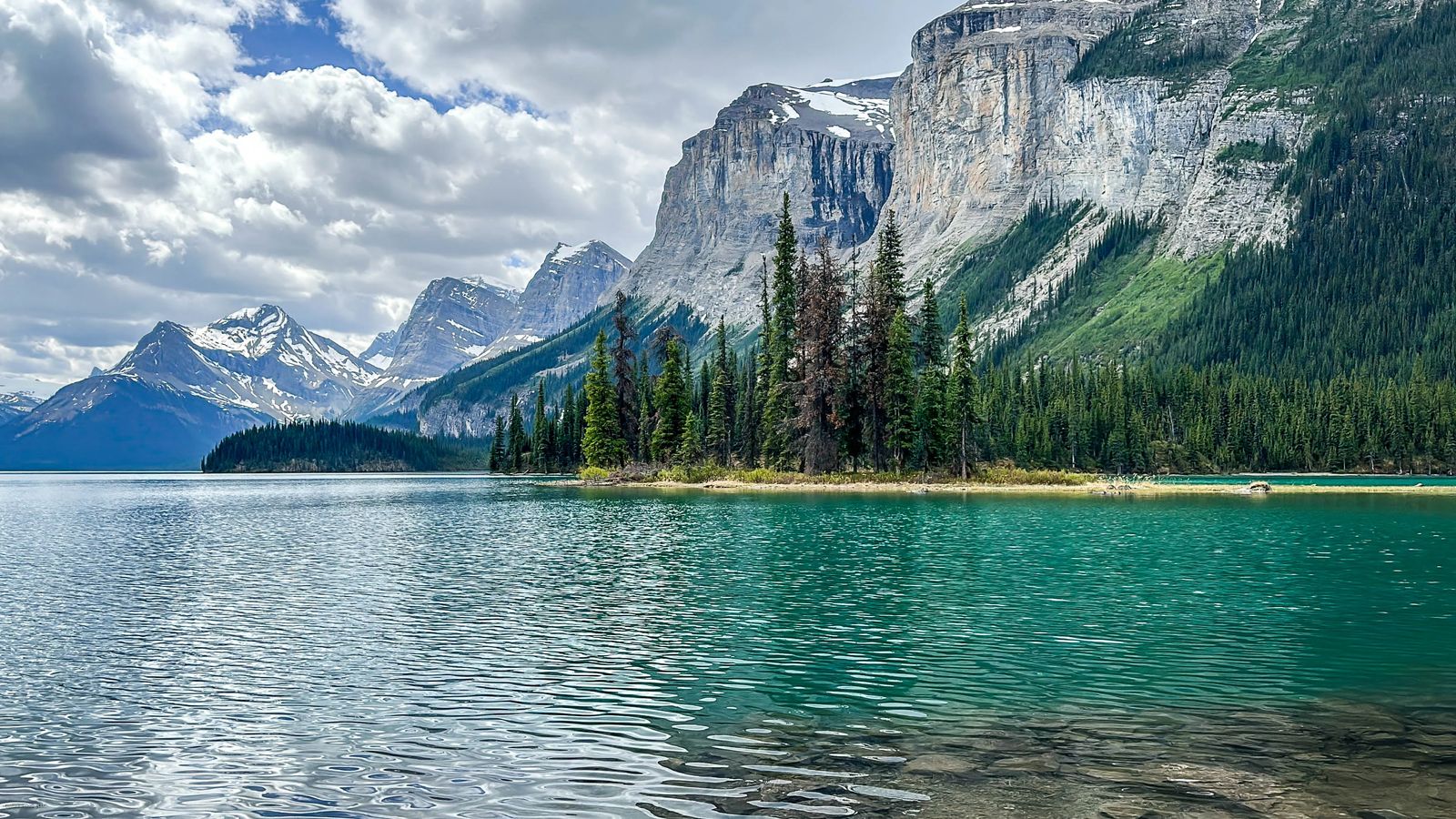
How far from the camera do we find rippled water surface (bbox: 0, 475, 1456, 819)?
43.9 ft

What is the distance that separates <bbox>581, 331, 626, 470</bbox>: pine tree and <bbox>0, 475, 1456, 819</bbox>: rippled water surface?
94333 mm

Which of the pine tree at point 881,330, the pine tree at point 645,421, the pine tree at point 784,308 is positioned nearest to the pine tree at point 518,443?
the pine tree at point 645,421

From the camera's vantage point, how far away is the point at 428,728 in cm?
1692

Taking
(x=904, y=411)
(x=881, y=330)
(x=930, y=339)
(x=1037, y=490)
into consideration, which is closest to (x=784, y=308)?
(x=881, y=330)

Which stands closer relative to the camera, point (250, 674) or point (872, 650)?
point (250, 674)

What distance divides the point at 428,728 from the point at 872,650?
10.8m

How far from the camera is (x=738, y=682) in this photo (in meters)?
20.2

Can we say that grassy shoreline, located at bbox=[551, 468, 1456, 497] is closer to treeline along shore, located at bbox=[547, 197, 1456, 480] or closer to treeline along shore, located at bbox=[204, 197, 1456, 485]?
treeline along shore, located at bbox=[204, 197, 1456, 485]

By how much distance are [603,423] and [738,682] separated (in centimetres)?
12234

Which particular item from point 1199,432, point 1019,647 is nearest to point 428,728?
point 1019,647

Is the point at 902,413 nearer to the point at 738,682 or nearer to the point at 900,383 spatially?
the point at 900,383

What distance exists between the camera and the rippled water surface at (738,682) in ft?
43.9

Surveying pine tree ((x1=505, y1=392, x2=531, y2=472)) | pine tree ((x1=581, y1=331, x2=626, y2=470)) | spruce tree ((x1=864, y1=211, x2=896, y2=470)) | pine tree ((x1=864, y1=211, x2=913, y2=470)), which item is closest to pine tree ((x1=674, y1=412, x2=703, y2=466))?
pine tree ((x1=581, y1=331, x2=626, y2=470))

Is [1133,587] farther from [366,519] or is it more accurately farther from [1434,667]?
[366,519]
